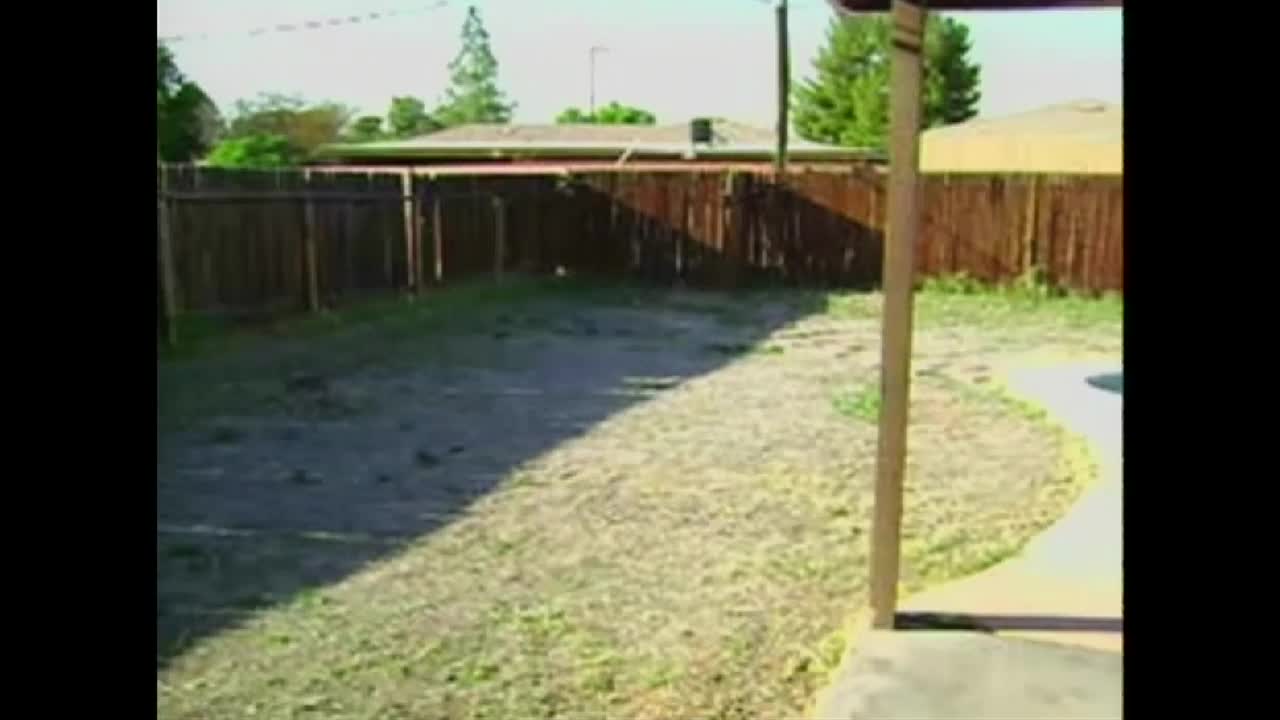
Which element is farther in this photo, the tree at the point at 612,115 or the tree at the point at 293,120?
the tree at the point at 612,115

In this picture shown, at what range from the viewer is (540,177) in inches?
725

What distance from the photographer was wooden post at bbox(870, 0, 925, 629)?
4355 mm

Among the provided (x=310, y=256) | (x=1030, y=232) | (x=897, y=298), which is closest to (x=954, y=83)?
(x=1030, y=232)

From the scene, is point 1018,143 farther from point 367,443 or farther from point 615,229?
point 367,443

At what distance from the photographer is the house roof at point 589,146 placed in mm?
29516

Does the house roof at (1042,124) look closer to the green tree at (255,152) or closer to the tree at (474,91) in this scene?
the green tree at (255,152)

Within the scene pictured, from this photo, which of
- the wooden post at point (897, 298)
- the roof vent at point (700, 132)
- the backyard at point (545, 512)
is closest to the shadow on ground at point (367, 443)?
the backyard at point (545, 512)

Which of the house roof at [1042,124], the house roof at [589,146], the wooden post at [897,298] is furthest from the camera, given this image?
the house roof at [589,146]

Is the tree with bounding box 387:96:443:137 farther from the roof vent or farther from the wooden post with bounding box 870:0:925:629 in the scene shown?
the wooden post with bounding box 870:0:925:629

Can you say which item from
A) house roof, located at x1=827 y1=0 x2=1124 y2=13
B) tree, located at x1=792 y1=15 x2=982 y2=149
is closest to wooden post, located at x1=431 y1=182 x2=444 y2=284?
house roof, located at x1=827 y1=0 x2=1124 y2=13

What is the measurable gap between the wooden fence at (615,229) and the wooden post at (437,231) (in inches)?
0.8
